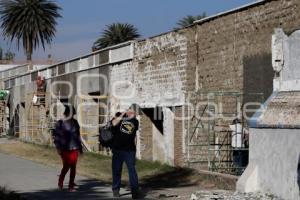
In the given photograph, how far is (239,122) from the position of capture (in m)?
17.9

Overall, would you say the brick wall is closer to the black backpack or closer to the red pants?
the black backpack

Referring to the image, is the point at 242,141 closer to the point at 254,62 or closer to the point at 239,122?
the point at 239,122

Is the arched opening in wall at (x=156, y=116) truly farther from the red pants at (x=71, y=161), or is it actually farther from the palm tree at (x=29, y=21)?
the palm tree at (x=29, y=21)

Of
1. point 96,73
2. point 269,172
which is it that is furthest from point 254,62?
point 96,73

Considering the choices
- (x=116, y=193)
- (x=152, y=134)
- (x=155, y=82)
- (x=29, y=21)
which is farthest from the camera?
(x=29, y=21)

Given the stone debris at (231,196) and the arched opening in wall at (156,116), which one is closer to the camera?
the stone debris at (231,196)

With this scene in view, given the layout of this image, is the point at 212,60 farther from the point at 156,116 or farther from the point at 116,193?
the point at 116,193

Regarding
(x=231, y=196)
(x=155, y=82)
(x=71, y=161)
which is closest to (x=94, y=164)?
(x=155, y=82)

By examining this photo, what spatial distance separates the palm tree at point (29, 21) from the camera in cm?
7281

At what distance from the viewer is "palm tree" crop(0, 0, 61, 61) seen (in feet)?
239

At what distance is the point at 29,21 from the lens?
7375 cm

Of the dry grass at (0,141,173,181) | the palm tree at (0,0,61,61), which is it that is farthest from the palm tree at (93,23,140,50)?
the dry grass at (0,141,173,181)

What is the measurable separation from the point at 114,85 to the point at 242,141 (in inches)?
418

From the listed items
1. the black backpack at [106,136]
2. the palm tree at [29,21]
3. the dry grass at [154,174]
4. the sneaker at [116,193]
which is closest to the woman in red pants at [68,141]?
the sneaker at [116,193]
